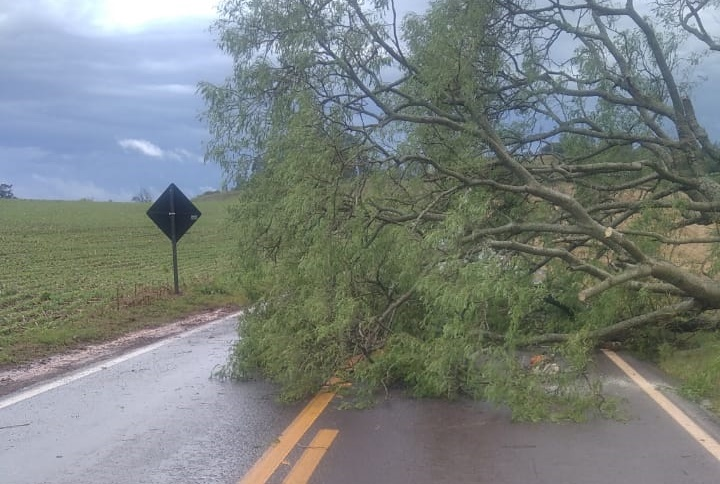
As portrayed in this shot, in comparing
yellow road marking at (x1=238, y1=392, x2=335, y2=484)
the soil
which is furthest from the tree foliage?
the soil

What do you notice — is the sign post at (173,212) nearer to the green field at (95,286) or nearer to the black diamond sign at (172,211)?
the black diamond sign at (172,211)

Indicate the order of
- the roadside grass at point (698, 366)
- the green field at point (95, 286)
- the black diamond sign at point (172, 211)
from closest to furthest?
the roadside grass at point (698, 366), the green field at point (95, 286), the black diamond sign at point (172, 211)

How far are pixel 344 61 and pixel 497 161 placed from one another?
2034 mm

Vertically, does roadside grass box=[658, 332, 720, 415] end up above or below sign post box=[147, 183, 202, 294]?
below

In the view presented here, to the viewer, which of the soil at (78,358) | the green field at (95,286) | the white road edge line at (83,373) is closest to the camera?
the white road edge line at (83,373)

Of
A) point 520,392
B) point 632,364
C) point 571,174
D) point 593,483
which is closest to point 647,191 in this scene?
point 571,174

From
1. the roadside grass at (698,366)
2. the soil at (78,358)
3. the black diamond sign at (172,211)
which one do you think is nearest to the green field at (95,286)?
the soil at (78,358)

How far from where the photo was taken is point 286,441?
20.2 ft

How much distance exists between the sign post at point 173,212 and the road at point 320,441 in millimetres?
10573

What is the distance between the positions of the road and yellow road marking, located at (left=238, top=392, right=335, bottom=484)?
1cm

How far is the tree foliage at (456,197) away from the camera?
7379mm

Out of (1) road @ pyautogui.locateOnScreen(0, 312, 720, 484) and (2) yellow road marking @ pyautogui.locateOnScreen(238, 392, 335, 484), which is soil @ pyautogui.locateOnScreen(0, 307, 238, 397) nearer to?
(1) road @ pyautogui.locateOnScreen(0, 312, 720, 484)

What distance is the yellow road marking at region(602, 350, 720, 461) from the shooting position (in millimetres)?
5918

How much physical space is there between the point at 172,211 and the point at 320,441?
524 inches
